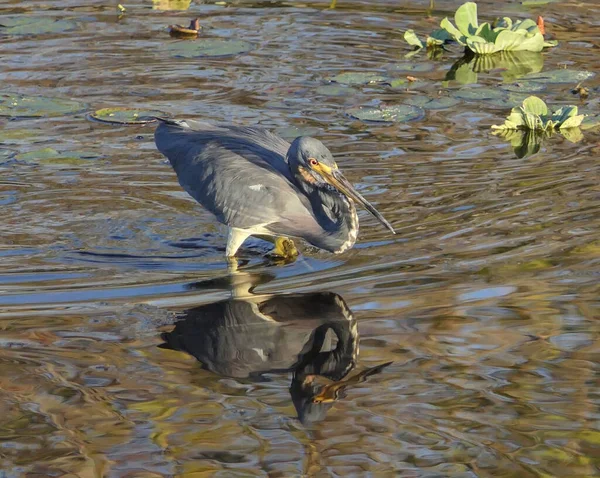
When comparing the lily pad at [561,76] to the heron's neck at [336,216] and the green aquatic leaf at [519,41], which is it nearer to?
the green aquatic leaf at [519,41]

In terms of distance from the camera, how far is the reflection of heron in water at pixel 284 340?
425 cm

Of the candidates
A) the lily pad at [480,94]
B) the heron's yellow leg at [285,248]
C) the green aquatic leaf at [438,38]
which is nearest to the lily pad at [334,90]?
the lily pad at [480,94]

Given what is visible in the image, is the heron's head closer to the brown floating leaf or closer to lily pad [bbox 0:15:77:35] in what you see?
the brown floating leaf

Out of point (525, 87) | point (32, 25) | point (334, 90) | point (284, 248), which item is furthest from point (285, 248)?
point (32, 25)

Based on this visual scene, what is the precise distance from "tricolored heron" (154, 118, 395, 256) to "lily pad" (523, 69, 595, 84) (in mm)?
3305

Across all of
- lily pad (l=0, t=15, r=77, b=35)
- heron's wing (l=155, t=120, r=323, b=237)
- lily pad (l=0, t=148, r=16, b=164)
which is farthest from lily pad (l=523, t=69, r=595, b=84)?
lily pad (l=0, t=15, r=77, b=35)

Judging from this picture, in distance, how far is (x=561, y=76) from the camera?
29.3 ft

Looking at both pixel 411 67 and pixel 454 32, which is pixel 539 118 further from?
pixel 454 32

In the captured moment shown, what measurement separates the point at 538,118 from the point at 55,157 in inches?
133

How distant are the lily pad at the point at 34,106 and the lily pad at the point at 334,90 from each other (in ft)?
6.10

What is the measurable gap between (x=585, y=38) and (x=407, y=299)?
19.9 feet

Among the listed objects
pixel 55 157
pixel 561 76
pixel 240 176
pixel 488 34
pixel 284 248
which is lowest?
pixel 284 248

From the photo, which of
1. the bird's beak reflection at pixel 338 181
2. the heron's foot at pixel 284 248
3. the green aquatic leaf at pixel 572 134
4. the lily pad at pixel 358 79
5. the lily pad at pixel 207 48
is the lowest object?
the heron's foot at pixel 284 248

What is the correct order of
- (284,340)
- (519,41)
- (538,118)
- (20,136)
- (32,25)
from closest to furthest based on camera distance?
(284,340), (20,136), (538,118), (519,41), (32,25)
